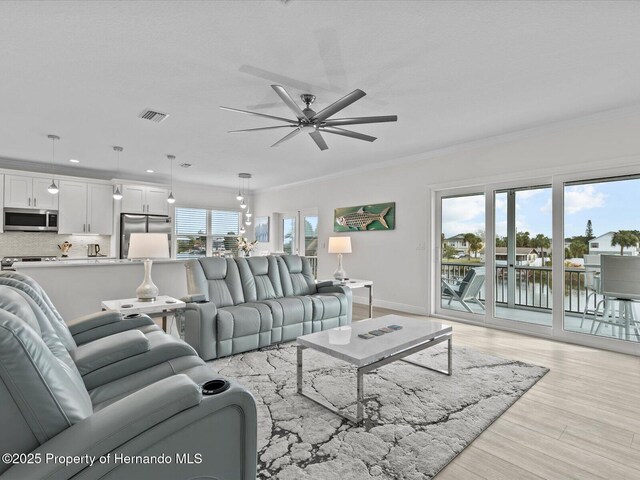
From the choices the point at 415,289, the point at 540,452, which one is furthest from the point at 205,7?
the point at 415,289

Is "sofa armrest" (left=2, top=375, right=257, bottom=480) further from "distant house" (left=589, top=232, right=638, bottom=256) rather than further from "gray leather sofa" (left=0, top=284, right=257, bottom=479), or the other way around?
"distant house" (left=589, top=232, right=638, bottom=256)

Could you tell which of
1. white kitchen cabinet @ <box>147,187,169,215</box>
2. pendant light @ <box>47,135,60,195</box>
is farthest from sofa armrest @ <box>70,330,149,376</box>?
white kitchen cabinet @ <box>147,187,169,215</box>

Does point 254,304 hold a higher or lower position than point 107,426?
lower

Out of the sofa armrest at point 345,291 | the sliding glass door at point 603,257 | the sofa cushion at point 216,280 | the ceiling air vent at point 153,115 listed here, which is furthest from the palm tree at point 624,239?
the ceiling air vent at point 153,115

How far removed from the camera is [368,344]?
2.48m

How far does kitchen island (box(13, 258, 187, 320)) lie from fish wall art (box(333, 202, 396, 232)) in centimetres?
333

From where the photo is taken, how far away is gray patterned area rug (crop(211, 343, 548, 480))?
1.79 m

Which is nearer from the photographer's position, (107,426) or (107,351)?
(107,426)

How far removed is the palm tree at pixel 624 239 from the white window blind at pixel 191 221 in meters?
7.71

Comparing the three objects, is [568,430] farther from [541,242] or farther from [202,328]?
[202,328]

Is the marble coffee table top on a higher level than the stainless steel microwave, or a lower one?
lower

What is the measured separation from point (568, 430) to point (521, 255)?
2.73 m

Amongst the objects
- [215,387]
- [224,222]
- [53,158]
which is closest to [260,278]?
[215,387]

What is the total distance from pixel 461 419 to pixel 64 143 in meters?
5.96
